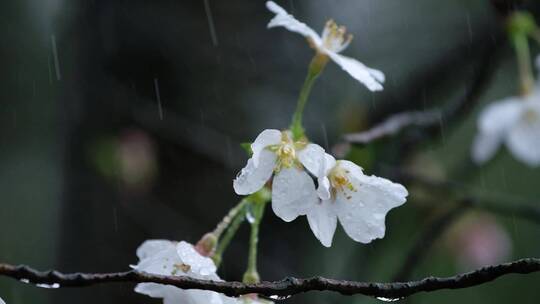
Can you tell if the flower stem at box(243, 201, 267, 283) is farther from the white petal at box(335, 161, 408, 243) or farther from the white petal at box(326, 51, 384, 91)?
the white petal at box(326, 51, 384, 91)

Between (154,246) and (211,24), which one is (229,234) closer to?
(154,246)

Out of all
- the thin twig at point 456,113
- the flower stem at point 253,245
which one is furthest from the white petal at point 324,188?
the thin twig at point 456,113

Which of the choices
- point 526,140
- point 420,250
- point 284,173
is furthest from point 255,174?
point 526,140

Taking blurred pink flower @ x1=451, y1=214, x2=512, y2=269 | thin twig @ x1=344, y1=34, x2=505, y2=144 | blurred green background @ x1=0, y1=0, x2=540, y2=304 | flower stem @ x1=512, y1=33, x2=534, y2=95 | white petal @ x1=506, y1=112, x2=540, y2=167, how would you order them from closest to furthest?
thin twig @ x1=344, y1=34, x2=505, y2=144, flower stem @ x1=512, y1=33, x2=534, y2=95, white petal @ x1=506, y1=112, x2=540, y2=167, blurred green background @ x1=0, y1=0, x2=540, y2=304, blurred pink flower @ x1=451, y1=214, x2=512, y2=269

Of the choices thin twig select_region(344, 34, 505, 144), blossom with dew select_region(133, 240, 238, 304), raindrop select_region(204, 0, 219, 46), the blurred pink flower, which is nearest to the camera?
blossom with dew select_region(133, 240, 238, 304)

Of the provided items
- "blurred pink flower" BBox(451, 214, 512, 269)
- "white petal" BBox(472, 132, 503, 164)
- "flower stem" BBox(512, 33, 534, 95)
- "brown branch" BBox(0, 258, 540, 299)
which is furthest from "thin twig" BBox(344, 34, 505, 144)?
"blurred pink flower" BBox(451, 214, 512, 269)

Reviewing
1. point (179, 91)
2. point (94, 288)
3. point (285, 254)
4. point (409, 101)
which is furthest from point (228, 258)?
point (409, 101)
